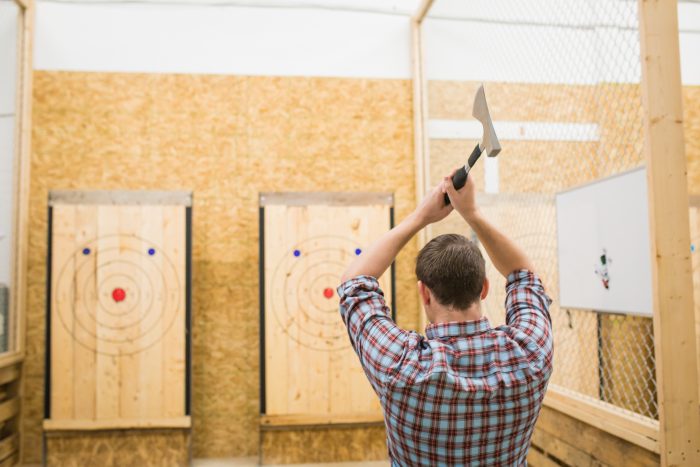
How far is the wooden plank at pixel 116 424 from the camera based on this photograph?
3.22 metres

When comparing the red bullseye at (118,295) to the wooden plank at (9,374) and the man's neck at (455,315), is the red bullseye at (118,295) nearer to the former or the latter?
the wooden plank at (9,374)

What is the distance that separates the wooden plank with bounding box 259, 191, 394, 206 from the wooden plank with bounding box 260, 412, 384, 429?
1261 mm

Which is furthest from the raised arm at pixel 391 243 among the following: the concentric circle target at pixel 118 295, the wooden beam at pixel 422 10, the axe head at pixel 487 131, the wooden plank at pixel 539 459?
the wooden beam at pixel 422 10

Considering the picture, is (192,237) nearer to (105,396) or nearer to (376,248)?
(105,396)

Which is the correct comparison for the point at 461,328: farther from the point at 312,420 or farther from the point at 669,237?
the point at 312,420

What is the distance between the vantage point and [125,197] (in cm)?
338

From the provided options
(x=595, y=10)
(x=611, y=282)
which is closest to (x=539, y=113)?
(x=595, y=10)

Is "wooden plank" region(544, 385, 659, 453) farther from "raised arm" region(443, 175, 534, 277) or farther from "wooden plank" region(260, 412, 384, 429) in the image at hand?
"wooden plank" region(260, 412, 384, 429)

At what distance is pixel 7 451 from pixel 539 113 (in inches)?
135

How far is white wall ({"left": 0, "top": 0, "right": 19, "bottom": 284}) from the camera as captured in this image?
3.34 m

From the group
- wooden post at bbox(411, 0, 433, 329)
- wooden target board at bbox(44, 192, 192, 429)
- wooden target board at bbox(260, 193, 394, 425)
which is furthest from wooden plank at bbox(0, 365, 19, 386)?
wooden post at bbox(411, 0, 433, 329)

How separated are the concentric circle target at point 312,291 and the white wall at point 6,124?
5.12ft

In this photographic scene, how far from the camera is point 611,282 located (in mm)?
2123

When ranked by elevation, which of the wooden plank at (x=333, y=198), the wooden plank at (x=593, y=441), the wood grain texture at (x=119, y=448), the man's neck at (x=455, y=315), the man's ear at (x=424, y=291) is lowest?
the wood grain texture at (x=119, y=448)
